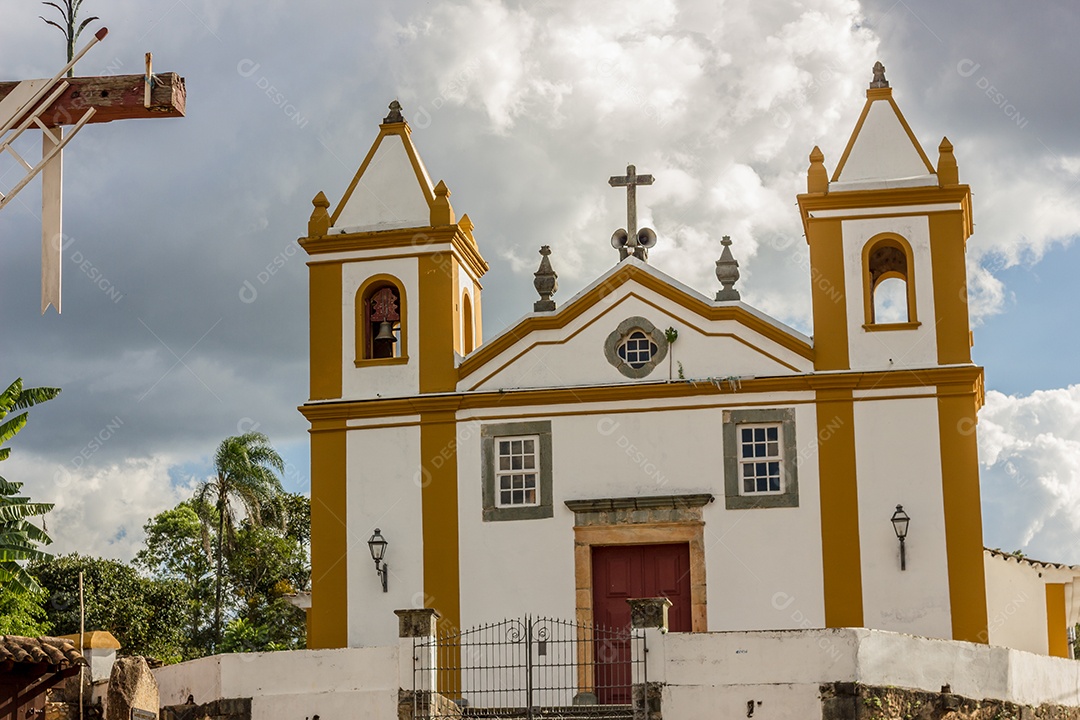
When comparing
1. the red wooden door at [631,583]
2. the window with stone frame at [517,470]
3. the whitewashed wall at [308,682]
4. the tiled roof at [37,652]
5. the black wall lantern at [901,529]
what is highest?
the window with stone frame at [517,470]

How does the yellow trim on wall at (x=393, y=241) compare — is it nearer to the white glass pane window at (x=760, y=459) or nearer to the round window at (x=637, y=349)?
the round window at (x=637, y=349)

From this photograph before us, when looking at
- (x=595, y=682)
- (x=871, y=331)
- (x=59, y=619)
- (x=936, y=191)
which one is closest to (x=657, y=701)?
(x=595, y=682)

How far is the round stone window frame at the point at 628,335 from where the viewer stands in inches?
877

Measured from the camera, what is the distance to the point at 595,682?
69.2 feet

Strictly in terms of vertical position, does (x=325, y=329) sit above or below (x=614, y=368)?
above

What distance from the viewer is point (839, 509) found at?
21344 millimetres

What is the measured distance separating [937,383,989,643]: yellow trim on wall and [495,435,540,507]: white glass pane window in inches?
213

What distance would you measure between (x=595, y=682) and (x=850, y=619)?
3.40 metres

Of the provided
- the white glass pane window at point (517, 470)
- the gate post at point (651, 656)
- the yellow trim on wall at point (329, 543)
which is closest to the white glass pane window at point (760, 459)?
the white glass pane window at point (517, 470)

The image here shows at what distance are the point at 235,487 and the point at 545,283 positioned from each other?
18.2m

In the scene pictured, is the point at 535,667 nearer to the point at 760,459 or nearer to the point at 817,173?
the point at 760,459

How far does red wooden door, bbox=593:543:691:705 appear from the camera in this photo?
2148cm

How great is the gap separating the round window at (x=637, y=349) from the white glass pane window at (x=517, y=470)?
1.67m

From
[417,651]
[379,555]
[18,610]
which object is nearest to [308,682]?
[417,651]
